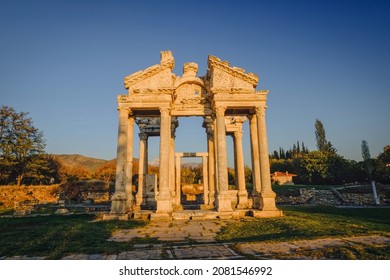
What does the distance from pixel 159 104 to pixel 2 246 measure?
1135cm

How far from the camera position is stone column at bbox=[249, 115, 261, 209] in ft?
55.3

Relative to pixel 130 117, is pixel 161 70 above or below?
above

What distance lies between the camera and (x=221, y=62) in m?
16.5

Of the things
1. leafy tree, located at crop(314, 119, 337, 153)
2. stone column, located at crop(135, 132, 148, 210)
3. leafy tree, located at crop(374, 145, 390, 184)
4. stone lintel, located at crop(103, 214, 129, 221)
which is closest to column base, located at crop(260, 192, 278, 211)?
stone lintel, located at crop(103, 214, 129, 221)

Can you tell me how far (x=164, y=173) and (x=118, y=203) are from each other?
3.48 metres

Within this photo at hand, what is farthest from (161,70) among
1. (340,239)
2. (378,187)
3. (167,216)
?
(378,187)

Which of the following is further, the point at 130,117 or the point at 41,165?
the point at 41,165

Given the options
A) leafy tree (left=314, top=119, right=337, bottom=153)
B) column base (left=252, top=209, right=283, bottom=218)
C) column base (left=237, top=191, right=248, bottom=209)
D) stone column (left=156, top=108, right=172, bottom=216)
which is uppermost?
leafy tree (left=314, top=119, right=337, bottom=153)

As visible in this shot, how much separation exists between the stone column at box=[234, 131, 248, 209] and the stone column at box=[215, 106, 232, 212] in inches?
180

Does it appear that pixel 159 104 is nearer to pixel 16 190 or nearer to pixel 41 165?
pixel 16 190

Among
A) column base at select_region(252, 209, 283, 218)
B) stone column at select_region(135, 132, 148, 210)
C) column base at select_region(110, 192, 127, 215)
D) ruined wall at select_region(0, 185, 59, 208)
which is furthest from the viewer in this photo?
ruined wall at select_region(0, 185, 59, 208)

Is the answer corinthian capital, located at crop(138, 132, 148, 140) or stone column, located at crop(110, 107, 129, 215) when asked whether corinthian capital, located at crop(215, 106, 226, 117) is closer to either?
stone column, located at crop(110, 107, 129, 215)

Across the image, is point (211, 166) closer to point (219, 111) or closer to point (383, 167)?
point (219, 111)

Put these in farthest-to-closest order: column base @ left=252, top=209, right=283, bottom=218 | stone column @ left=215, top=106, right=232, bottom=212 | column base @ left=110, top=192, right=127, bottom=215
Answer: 1. column base @ left=110, top=192, right=127, bottom=215
2. stone column @ left=215, top=106, right=232, bottom=212
3. column base @ left=252, top=209, right=283, bottom=218
